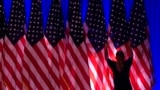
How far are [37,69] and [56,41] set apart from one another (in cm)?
53

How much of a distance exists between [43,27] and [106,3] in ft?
3.63

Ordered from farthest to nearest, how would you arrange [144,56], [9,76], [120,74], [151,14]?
[151,14], [144,56], [9,76], [120,74]

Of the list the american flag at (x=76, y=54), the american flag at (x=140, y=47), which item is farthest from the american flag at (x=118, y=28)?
the american flag at (x=76, y=54)

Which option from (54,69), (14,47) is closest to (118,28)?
(54,69)

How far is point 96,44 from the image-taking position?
256 inches

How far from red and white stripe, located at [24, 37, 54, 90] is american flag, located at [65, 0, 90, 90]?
0.33 meters

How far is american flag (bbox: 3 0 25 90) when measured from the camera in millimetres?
6348

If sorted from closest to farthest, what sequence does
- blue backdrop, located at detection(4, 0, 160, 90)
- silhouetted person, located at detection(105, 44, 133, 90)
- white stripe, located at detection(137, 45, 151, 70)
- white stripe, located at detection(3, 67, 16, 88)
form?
silhouetted person, located at detection(105, 44, 133, 90) < white stripe, located at detection(3, 67, 16, 88) < white stripe, located at detection(137, 45, 151, 70) < blue backdrop, located at detection(4, 0, 160, 90)

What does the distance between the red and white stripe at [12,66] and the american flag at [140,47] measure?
1.79m

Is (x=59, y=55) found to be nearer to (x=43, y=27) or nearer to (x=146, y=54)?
(x=43, y=27)

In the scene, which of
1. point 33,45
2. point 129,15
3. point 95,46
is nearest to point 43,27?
point 33,45

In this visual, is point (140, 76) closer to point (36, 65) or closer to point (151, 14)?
point (151, 14)

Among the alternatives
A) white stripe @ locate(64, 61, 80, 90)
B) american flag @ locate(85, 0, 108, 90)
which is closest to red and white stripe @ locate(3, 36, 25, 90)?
white stripe @ locate(64, 61, 80, 90)

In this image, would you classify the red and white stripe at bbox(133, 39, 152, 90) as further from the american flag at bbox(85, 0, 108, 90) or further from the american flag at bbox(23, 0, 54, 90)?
the american flag at bbox(23, 0, 54, 90)
